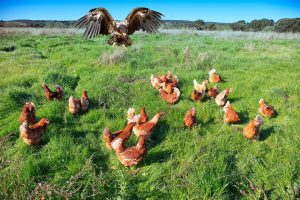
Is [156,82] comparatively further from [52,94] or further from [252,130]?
[252,130]

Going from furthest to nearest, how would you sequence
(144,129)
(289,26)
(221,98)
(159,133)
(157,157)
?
(289,26)
(221,98)
(159,133)
(144,129)
(157,157)

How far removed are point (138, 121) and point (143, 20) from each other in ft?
5.96

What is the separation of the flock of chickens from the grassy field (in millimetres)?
161

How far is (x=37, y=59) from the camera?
508 inches

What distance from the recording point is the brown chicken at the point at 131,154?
4648 mm

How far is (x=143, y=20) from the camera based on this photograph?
16.2 feet

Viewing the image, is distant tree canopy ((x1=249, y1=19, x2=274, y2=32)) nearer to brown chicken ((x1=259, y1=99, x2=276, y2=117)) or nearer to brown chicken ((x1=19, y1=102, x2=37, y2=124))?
brown chicken ((x1=259, y1=99, x2=276, y2=117))

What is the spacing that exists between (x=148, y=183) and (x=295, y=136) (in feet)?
9.42

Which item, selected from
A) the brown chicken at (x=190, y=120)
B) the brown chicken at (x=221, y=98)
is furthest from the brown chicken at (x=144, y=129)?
the brown chicken at (x=221, y=98)

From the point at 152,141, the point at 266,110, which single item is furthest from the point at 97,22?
the point at 266,110

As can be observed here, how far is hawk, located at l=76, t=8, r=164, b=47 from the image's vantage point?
439 cm

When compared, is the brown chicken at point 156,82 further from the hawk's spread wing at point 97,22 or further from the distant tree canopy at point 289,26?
the distant tree canopy at point 289,26

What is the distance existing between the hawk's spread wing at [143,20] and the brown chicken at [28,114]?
2669mm

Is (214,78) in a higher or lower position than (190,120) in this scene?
higher
